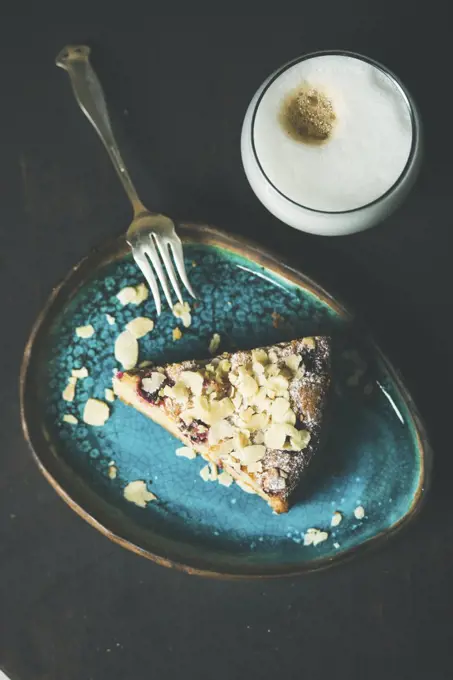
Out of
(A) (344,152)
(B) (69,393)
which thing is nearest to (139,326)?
(B) (69,393)

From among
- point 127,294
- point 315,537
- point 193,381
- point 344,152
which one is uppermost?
point 344,152

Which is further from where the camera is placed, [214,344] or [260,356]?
[214,344]

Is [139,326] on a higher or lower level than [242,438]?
higher

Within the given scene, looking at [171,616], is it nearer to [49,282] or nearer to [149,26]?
[49,282]

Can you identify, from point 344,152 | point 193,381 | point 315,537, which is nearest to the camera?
point 344,152

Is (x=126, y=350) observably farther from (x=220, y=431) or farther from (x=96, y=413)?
(x=220, y=431)

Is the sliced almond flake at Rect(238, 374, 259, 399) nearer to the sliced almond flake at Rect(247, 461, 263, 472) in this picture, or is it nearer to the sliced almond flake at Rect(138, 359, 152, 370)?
the sliced almond flake at Rect(247, 461, 263, 472)

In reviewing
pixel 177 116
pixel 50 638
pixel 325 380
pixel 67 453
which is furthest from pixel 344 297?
pixel 50 638
